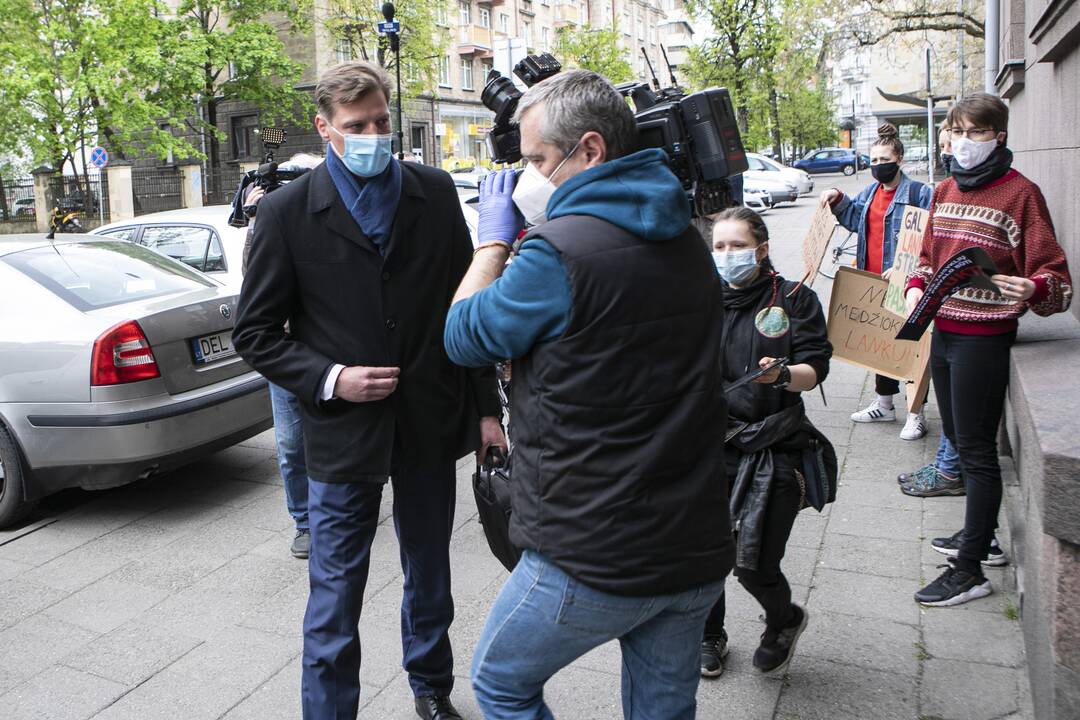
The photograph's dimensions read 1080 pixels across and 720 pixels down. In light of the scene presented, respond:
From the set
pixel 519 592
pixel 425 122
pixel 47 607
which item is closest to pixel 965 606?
pixel 519 592

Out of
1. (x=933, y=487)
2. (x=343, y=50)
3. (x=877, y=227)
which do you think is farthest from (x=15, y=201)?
(x=933, y=487)

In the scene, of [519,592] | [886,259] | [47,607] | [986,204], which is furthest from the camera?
[886,259]

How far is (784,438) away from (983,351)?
4.01 ft

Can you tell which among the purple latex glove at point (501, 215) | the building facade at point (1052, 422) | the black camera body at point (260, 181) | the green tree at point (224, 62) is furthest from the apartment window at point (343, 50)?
the purple latex glove at point (501, 215)

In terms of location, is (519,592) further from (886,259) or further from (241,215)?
(886,259)

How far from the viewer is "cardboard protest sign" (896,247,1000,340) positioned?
3.51 meters

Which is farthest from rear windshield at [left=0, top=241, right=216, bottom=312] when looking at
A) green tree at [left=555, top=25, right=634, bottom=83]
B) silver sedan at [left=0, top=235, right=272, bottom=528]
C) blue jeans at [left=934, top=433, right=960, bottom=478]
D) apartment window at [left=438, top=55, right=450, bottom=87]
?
apartment window at [left=438, top=55, right=450, bottom=87]

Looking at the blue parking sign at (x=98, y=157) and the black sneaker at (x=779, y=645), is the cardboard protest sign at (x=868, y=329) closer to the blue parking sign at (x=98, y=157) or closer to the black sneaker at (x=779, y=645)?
the black sneaker at (x=779, y=645)

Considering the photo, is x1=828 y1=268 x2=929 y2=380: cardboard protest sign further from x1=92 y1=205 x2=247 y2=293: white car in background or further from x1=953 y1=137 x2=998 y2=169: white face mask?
x1=92 y1=205 x2=247 y2=293: white car in background

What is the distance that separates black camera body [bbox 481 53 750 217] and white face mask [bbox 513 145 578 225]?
36 cm

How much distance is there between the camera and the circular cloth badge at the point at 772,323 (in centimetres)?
312

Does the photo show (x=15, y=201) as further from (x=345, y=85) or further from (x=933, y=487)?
(x=345, y=85)

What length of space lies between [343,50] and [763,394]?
3717cm

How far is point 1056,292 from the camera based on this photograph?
142 inches
